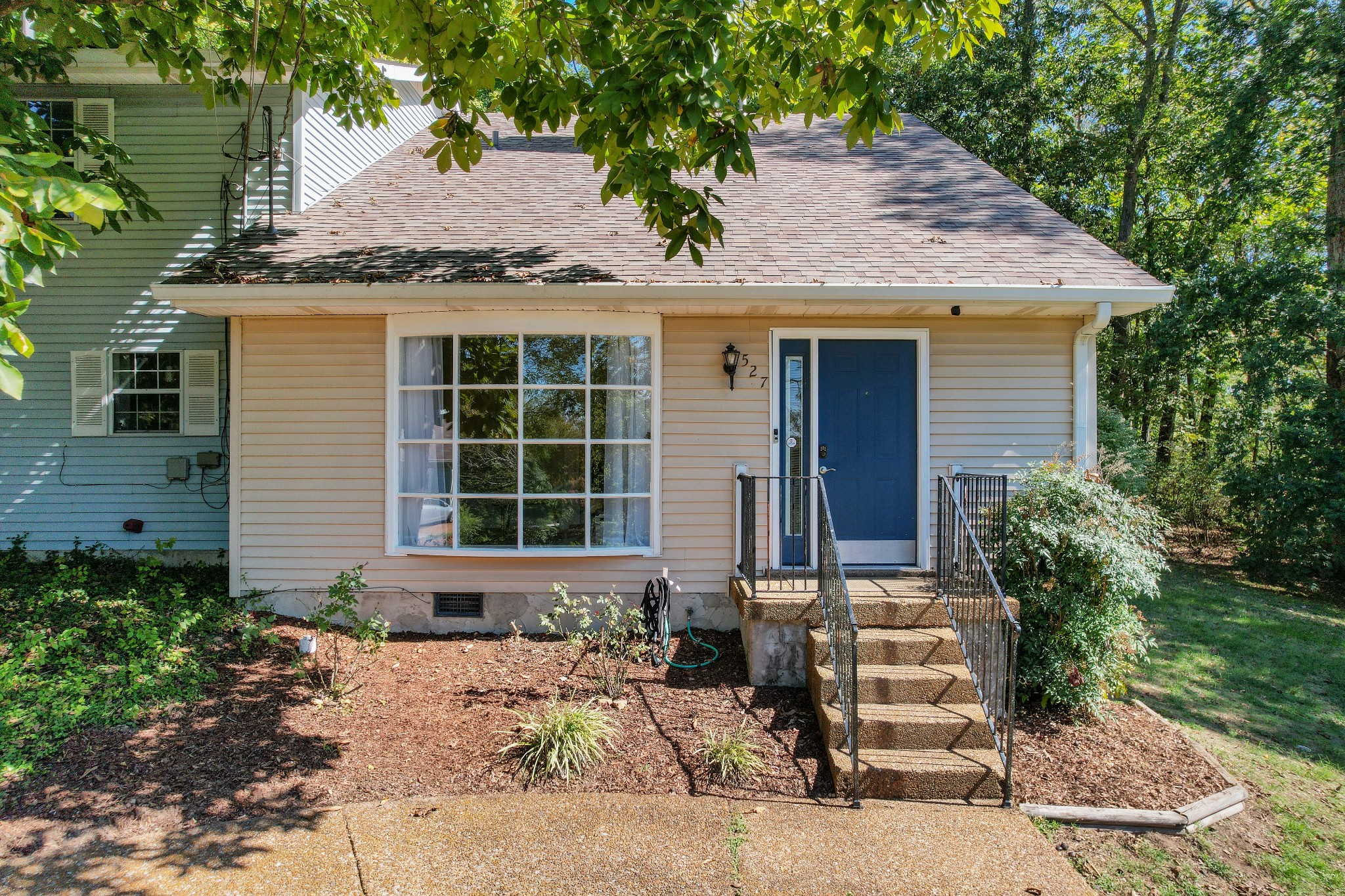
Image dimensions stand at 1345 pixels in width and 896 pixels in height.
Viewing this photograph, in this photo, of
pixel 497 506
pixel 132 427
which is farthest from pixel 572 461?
pixel 132 427

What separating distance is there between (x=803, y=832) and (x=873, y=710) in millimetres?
1043

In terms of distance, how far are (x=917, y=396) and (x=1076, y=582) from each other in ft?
6.92

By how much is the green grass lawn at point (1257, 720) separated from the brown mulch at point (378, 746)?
193cm

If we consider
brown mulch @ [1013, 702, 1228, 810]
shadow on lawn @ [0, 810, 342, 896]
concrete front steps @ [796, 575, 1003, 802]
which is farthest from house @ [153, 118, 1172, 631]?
shadow on lawn @ [0, 810, 342, 896]

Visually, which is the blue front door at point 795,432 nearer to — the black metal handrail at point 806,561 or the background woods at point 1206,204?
the black metal handrail at point 806,561

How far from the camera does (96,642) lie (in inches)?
207

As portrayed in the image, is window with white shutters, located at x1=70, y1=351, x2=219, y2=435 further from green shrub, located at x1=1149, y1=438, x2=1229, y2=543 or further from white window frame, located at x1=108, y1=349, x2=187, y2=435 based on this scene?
green shrub, located at x1=1149, y1=438, x2=1229, y2=543

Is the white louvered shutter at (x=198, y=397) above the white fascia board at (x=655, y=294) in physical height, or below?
below

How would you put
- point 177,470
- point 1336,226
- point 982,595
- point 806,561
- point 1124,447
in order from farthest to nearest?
point 1124,447 < point 1336,226 < point 177,470 < point 806,561 < point 982,595

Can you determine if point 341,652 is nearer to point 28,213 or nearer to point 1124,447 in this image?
point 28,213

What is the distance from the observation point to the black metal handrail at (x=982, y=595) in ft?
13.6

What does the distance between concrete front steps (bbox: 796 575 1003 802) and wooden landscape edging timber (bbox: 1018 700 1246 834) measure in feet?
0.95

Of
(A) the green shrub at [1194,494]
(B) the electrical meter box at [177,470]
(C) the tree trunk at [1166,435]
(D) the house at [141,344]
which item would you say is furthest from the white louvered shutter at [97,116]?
(C) the tree trunk at [1166,435]

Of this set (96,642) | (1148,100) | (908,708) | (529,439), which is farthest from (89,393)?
(1148,100)
